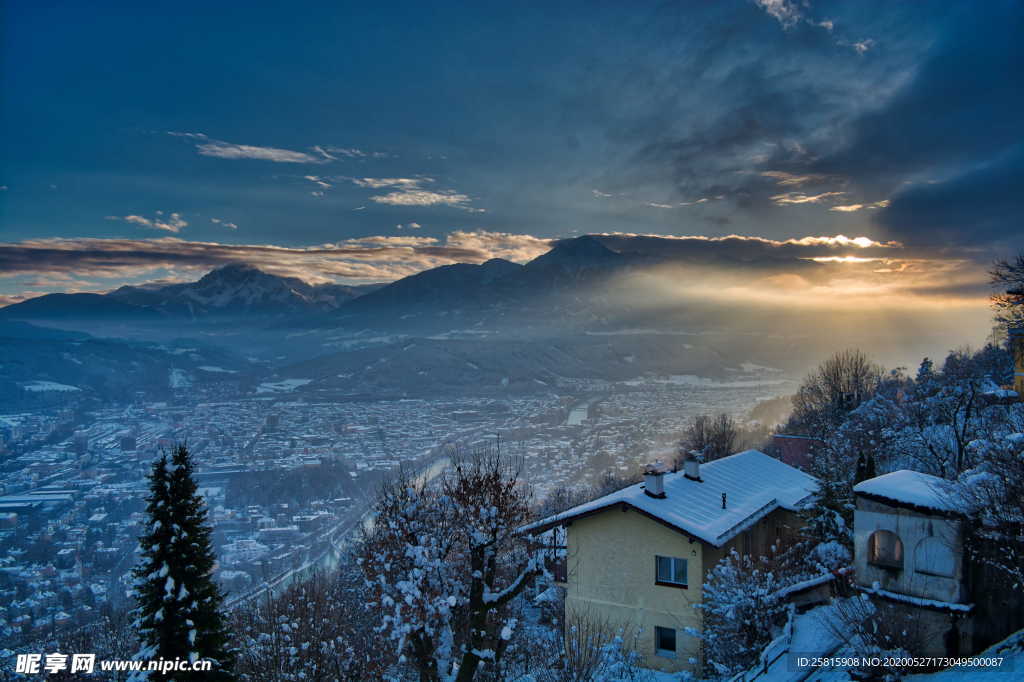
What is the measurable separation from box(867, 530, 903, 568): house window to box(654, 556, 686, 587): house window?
712 centimetres

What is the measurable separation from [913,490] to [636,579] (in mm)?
9549

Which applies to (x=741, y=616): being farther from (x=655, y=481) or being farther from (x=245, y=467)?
(x=245, y=467)

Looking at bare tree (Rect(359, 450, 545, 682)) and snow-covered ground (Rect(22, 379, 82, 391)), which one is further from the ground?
bare tree (Rect(359, 450, 545, 682))

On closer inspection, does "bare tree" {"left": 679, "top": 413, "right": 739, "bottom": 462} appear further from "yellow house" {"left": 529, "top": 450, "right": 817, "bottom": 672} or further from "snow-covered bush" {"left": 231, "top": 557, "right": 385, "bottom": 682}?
"snow-covered bush" {"left": 231, "top": 557, "right": 385, "bottom": 682}

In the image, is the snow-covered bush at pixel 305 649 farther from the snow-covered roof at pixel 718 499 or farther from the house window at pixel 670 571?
the house window at pixel 670 571

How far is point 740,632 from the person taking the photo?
1391 cm

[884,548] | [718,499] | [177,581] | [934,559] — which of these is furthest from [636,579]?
[177,581]

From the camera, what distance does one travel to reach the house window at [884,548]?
1212 centimetres

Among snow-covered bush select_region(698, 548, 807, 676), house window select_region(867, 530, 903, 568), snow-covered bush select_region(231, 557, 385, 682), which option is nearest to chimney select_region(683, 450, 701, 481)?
snow-covered bush select_region(698, 548, 807, 676)

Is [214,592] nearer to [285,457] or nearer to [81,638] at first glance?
[81,638]

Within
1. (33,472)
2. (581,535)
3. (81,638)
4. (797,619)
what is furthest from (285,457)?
(797,619)

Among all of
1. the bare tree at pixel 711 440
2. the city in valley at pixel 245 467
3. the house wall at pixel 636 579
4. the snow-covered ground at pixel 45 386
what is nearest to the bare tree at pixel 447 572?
the city in valley at pixel 245 467

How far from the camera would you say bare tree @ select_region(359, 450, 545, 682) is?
1370 cm

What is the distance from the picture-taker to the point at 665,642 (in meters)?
18.5
